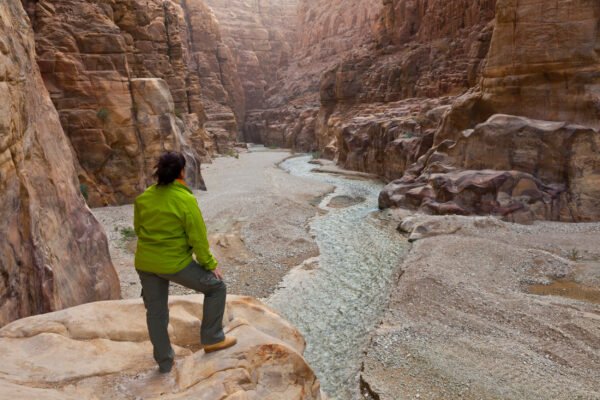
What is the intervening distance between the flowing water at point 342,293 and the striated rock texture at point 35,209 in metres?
3.71

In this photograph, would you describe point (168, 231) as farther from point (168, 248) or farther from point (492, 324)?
point (492, 324)

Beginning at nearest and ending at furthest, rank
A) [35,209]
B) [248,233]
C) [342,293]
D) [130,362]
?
[130,362]
[35,209]
[342,293]
[248,233]

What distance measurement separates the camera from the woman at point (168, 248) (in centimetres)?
343

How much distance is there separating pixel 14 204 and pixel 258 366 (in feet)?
11.3

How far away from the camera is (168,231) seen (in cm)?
344

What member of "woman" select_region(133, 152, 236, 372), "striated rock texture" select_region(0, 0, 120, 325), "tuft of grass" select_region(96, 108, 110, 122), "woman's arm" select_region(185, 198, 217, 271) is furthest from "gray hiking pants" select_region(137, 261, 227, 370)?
"tuft of grass" select_region(96, 108, 110, 122)

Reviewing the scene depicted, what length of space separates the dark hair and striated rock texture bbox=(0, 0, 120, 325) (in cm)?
225

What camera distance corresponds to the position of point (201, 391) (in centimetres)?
326

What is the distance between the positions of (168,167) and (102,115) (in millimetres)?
12827

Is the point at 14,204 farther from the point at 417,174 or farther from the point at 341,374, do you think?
the point at 417,174

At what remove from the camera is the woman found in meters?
3.43

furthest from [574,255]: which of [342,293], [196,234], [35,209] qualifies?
[35,209]

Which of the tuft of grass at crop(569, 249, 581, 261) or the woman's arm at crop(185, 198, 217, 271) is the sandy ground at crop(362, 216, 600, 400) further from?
the woman's arm at crop(185, 198, 217, 271)

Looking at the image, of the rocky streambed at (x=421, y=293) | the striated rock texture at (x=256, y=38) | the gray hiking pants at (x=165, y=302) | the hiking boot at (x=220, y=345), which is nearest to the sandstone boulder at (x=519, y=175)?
the rocky streambed at (x=421, y=293)
